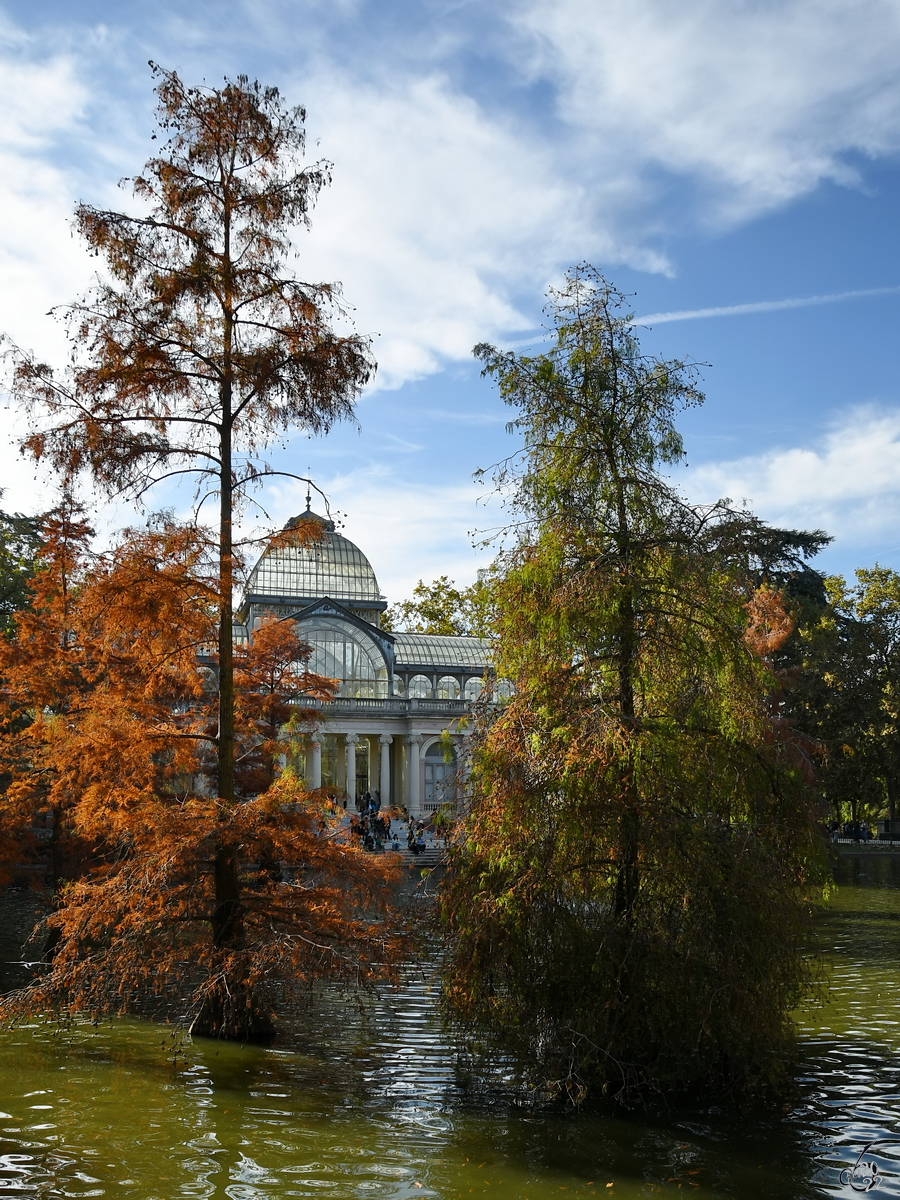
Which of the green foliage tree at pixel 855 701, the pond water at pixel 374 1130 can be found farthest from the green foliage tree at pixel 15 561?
the green foliage tree at pixel 855 701

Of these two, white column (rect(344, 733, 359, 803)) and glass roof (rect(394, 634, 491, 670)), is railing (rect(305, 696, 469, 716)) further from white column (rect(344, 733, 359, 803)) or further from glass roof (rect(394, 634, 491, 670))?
glass roof (rect(394, 634, 491, 670))

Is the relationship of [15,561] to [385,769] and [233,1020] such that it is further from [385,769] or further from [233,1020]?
[233,1020]

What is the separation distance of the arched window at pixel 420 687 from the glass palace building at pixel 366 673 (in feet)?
0.18

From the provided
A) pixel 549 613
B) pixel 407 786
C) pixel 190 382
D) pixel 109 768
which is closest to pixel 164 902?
pixel 109 768

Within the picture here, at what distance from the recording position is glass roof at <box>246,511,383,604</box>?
5644 cm

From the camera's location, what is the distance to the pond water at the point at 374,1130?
8227mm

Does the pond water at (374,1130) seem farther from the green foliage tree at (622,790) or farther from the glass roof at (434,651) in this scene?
Answer: the glass roof at (434,651)

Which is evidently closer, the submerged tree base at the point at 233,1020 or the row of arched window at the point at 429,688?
the submerged tree base at the point at 233,1020

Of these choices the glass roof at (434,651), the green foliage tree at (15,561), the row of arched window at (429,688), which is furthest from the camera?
the glass roof at (434,651)

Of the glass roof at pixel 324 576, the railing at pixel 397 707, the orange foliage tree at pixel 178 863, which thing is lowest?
the orange foliage tree at pixel 178 863

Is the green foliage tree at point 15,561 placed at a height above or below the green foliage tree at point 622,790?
above

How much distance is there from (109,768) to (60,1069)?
3188mm

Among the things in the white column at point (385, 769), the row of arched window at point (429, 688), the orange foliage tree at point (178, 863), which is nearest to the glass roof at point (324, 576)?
the row of arched window at point (429, 688)

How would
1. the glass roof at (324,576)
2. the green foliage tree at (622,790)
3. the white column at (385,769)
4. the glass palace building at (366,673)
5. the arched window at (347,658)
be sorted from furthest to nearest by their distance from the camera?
the white column at (385,769)
the glass roof at (324,576)
the glass palace building at (366,673)
the arched window at (347,658)
the green foliage tree at (622,790)
